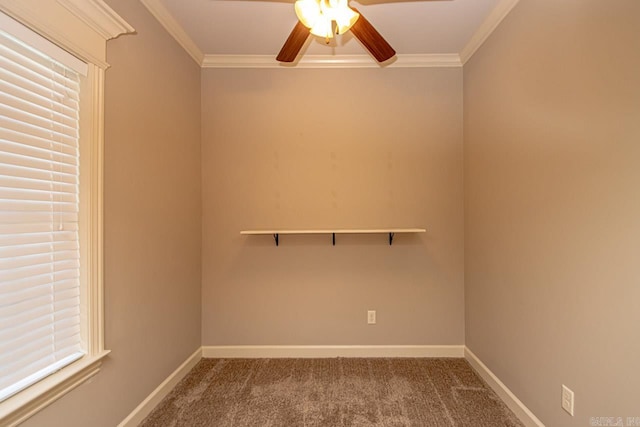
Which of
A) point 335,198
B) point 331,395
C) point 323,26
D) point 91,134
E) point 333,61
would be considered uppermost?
point 333,61

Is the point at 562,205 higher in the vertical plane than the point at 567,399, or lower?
higher

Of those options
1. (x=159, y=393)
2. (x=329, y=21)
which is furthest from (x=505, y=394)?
(x=329, y=21)

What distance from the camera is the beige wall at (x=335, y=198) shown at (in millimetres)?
2689

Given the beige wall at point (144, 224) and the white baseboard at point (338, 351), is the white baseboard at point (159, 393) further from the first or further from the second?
the white baseboard at point (338, 351)

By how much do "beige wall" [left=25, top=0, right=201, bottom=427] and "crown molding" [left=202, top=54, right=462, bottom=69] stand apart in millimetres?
329

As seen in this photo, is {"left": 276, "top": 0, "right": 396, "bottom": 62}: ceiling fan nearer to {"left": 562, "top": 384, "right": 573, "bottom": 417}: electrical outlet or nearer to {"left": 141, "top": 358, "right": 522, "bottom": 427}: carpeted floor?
{"left": 562, "top": 384, "right": 573, "bottom": 417}: electrical outlet

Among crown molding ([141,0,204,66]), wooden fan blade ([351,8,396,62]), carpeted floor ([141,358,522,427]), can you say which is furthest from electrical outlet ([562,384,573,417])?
crown molding ([141,0,204,66])

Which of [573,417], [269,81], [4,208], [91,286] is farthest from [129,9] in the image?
[573,417]

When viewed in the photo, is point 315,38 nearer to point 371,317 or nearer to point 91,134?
point 91,134

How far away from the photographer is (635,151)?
3.77 ft

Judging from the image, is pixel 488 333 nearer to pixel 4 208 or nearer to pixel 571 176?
pixel 571 176

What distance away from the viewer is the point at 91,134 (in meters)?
1.50

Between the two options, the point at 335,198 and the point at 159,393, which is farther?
the point at 335,198

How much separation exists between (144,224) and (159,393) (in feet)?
3.71
